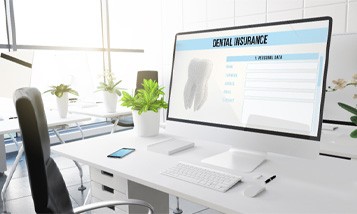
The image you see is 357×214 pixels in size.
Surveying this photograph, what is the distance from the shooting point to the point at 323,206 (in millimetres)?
943

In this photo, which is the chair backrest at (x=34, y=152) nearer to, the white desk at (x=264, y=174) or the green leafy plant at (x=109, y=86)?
the white desk at (x=264, y=174)

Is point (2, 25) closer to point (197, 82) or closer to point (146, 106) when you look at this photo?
point (146, 106)

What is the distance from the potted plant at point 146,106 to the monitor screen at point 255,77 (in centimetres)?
24

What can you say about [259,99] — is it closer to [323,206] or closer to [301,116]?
[301,116]

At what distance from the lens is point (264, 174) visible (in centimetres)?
122

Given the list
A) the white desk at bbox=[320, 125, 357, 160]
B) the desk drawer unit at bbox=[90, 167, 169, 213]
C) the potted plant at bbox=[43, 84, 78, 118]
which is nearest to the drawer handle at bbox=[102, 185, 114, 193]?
the desk drawer unit at bbox=[90, 167, 169, 213]

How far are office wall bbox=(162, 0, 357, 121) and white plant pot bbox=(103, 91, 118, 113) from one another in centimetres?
86

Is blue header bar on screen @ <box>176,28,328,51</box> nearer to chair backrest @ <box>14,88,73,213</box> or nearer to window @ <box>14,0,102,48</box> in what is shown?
chair backrest @ <box>14,88,73,213</box>

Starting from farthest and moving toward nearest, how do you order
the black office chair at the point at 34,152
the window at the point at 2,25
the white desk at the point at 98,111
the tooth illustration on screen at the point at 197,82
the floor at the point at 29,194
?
the window at the point at 2,25, the white desk at the point at 98,111, the floor at the point at 29,194, the tooth illustration on screen at the point at 197,82, the black office chair at the point at 34,152

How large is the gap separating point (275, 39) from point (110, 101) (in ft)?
8.21

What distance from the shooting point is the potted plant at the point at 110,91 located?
11.4 ft

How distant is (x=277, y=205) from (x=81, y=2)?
535 cm

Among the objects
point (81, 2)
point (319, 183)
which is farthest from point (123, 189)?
point (81, 2)

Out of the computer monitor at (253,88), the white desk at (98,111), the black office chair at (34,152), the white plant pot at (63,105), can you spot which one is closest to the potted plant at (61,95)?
the white plant pot at (63,105)
